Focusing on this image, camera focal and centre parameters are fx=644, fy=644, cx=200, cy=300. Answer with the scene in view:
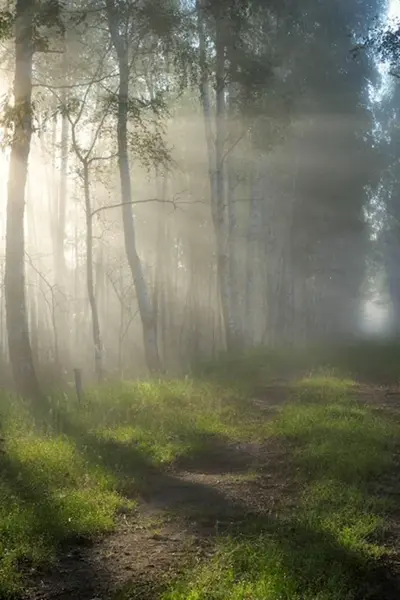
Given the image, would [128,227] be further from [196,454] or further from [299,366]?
[196,454]

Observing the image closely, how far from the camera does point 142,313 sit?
1650 centimetres

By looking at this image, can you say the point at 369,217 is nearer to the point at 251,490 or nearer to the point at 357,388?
the point at 357,388

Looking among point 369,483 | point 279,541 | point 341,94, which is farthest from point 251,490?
point 341,94

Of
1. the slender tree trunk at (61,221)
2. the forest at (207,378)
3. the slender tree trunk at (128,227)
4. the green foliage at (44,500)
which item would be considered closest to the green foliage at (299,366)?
the forest at (207,378)

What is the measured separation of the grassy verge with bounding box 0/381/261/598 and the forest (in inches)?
1.3

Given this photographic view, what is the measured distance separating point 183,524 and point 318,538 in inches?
54.6

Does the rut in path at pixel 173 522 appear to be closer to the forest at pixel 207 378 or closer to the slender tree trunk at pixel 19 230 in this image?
the forest at pixel 207 378

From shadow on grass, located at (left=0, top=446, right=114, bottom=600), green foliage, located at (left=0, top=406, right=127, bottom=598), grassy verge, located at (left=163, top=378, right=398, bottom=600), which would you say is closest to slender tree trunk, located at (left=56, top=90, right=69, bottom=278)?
green foliage, located at (left=0, top=406, right=127, bottom=598)

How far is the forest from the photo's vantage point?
16.9 ft

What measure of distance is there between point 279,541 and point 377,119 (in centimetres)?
3541

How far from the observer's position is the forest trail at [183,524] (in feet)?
15.6

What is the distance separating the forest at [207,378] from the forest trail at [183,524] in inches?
1.1

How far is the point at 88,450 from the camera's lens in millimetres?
8250

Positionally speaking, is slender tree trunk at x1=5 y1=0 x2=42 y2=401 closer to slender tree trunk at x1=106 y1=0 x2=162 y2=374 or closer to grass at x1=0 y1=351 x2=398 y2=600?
grass at x1=0 y1=351 x2=398 y2=600
